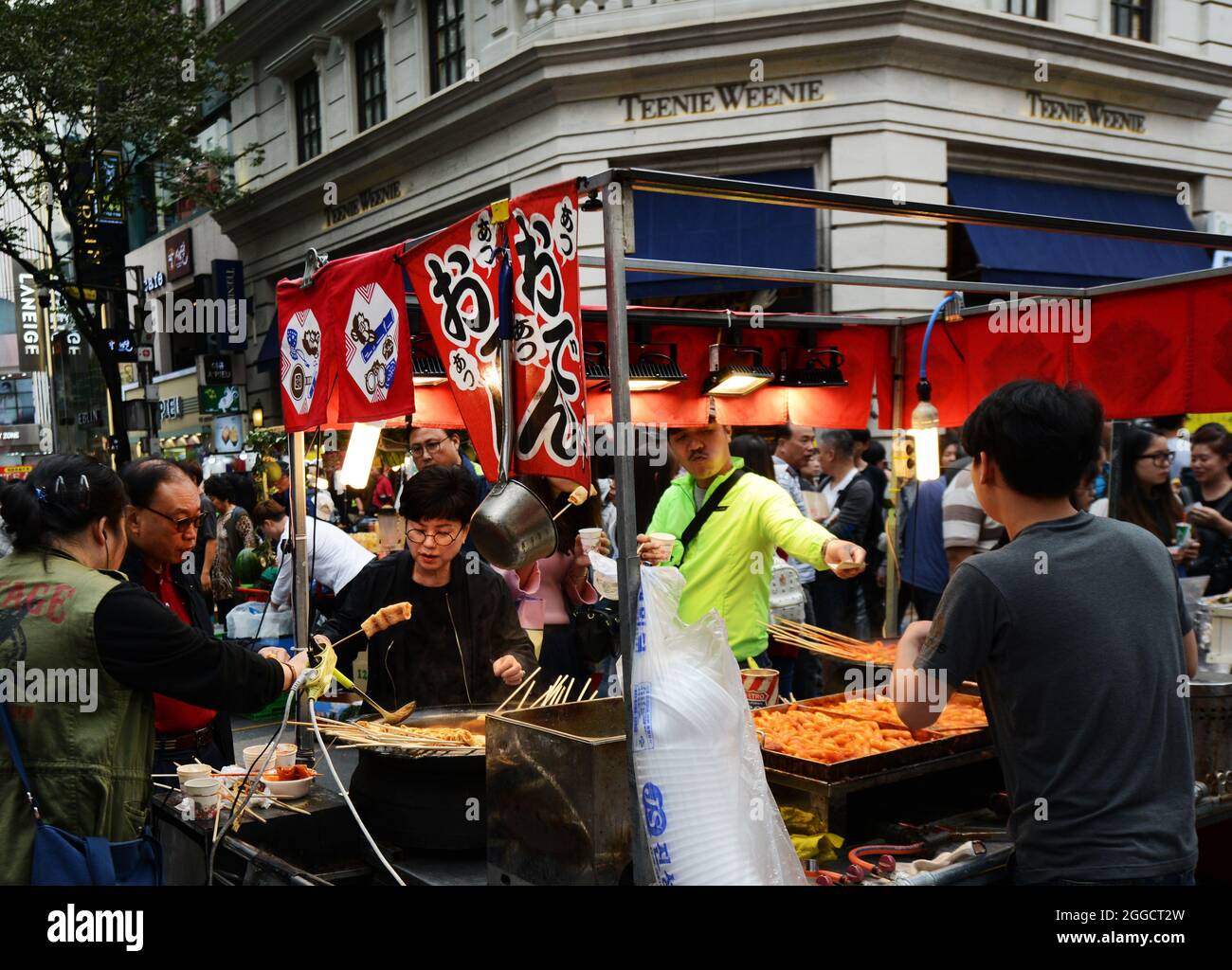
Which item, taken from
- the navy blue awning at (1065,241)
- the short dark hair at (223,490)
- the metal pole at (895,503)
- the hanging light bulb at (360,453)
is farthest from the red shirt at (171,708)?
the navy blue awning at (1065,241)

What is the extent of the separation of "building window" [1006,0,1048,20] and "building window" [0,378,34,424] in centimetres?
5453

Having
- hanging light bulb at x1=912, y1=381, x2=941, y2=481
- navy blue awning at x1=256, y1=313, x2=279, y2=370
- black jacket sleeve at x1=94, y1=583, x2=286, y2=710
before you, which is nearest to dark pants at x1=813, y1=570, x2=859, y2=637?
hanging light bulb at x1=912, y1=381, x2=941, y2=481

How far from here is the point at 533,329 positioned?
11.1ft

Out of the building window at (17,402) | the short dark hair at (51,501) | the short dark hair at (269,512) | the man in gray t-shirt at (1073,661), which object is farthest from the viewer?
the building window at (17,402)

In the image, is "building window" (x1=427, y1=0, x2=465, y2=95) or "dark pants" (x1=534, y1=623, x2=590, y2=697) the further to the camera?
"building window" (x1=427, y1=0, x2=465, y2=95)

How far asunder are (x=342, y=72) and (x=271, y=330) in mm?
5332

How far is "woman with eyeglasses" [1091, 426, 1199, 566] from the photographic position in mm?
6738

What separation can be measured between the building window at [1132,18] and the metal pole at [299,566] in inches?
588

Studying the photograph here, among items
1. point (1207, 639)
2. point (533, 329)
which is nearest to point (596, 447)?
point (1207, 639)

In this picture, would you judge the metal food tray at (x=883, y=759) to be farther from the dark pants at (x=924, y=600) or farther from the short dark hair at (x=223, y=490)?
the short dark hair at (x=223, y=490)

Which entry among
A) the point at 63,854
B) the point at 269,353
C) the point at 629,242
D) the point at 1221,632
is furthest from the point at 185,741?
the point at 269,353

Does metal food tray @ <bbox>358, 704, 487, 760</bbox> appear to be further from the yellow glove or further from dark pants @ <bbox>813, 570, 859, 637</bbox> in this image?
dark pants @ <bbox>813, 570, 859, 637</bbox>

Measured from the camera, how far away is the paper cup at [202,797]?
12.4 feet

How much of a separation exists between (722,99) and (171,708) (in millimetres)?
12185
